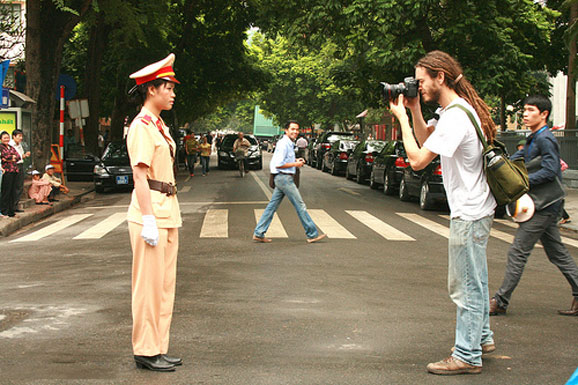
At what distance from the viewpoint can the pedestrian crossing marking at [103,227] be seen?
40.7 ft

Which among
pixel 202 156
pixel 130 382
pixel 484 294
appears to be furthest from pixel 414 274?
pixel 202 156

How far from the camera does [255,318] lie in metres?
6.24

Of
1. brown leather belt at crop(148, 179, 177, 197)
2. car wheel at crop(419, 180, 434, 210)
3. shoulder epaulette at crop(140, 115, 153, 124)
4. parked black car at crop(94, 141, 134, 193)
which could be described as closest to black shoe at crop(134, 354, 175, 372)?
brown leather belt at crop(148, 179, 177, 197)

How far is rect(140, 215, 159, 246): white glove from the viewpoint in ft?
14.9

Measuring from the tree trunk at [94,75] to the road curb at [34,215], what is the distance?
33.0ft

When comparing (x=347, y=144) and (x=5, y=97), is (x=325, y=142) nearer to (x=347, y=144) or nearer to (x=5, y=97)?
(x=347, y=144)

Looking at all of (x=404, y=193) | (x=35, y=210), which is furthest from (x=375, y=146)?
(x=35, y=210)

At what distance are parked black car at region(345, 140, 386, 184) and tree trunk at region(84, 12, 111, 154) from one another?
1021 centimetres

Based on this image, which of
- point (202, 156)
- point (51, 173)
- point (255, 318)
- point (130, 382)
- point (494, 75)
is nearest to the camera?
point (130, 382)

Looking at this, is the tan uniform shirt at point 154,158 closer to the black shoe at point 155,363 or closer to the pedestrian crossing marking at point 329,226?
the black shoe at point 155,363

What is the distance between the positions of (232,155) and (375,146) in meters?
10.1

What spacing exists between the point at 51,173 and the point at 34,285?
11.4 meters

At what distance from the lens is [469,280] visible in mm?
4699

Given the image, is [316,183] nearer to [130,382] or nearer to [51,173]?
[51,173]
